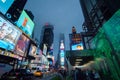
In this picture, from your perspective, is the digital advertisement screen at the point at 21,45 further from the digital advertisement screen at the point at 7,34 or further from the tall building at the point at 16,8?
the tall building at the point at 16,8

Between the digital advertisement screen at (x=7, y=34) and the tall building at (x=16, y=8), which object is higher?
the tall building at (x=16, y=8)

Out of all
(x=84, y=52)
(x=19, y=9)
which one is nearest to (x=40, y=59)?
(x=19, y=9)

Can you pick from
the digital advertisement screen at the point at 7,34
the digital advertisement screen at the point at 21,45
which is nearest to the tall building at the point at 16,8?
the digital advertisement screen at the point at 21,45

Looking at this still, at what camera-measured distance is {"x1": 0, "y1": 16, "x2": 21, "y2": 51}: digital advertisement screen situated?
17219 mm

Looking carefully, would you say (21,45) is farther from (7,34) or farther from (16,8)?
(16,8)

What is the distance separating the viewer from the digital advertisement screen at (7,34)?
1722 cm

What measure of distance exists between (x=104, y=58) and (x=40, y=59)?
5019 centimetres

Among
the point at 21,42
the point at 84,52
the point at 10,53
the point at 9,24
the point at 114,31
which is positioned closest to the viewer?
the point at 114,31

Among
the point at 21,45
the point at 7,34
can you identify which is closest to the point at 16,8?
the point at 21,45

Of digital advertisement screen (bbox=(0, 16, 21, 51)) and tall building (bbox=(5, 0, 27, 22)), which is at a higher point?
tall building (bbox=(5, 0, 27, 22))

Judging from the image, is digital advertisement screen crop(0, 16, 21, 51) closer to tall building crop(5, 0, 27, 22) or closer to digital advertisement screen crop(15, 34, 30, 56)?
digital advertisement screen crop(15, 34, 30, 56)

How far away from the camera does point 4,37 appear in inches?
706

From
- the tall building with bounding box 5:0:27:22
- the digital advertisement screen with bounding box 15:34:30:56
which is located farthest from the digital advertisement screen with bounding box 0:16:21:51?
the tall building with bounding box 5:0:27:22

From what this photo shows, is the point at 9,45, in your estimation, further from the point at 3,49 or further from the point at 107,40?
the point at 107,40
